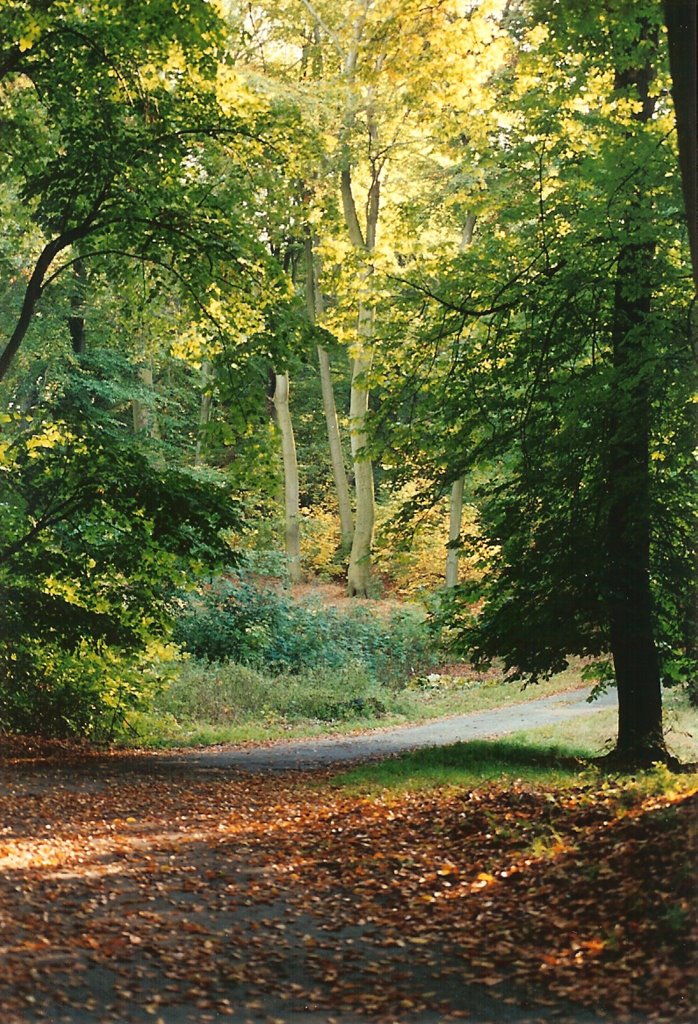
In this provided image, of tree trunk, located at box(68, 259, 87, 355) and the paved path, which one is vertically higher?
tree trunk, located at box(68, 259, 87, 355)

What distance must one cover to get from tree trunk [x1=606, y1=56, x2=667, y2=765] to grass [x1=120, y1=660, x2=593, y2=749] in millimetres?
7185

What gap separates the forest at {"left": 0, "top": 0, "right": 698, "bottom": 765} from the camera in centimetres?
1073

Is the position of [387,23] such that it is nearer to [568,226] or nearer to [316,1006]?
[568,226]

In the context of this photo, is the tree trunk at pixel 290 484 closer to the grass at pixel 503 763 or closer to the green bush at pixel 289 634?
the green bush at pixel 289 634

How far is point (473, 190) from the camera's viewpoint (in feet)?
41.5

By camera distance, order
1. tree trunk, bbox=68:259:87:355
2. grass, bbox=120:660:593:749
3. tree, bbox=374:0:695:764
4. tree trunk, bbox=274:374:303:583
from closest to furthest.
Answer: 1. tree, bbox=374:0:695:764
2. grass, bbox=120:660:593:749
3. tree trunk, bbox=68:259:87:355
4. tree trunk, bbox=274:374:303:583

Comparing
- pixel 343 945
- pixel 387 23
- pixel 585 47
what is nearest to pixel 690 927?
pixel 343 945

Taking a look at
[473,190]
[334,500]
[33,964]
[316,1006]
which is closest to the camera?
[316,1006]

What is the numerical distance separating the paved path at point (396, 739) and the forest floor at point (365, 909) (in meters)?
4.34

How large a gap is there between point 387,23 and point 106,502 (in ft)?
21.8

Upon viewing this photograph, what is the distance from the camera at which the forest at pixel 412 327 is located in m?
10.7

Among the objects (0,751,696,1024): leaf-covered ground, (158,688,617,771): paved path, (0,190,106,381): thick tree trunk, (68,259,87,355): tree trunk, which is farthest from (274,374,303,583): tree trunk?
(0,751,696,1024): leaf-covered ground

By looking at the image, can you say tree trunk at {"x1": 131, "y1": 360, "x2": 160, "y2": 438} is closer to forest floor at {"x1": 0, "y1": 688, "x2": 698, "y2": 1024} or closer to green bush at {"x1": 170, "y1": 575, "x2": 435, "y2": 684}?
green bush at {"x1": 170, "y1": 575, "x2": 435, "y2": 684}

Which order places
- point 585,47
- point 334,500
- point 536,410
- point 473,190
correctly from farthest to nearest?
point 334,500, point 473,190, point 536,410, point 585,47
